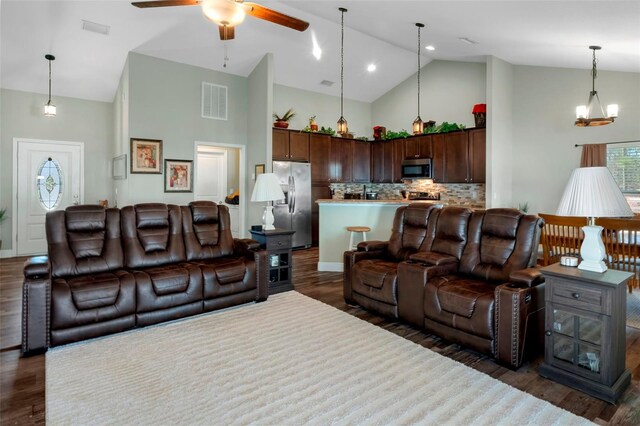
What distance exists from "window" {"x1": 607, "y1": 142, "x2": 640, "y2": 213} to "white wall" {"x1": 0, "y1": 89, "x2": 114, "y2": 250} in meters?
9.12

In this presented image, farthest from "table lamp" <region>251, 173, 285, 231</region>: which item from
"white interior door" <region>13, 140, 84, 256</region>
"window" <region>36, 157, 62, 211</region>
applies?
"window" <region>36, 157, 62, 211</region>

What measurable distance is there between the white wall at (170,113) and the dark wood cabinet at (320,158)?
5.33ft

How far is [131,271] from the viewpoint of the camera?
347 centimetres

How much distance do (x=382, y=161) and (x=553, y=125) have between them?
339 cm

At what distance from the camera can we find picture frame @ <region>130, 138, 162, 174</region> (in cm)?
604

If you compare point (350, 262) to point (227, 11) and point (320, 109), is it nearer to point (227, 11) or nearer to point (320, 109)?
point (227, 11)

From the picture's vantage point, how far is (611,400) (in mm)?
2162

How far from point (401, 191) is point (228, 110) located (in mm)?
4035

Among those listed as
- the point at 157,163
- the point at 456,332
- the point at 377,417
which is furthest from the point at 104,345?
the point at 157,163

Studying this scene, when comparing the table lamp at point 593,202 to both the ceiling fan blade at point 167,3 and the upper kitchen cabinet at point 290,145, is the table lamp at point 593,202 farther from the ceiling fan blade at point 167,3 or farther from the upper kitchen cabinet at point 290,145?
the upper kitchen cabinet at point 290,145

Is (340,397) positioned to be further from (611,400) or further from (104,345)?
(104,345)

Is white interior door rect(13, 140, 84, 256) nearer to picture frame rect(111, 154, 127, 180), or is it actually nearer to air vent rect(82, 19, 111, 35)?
picture frame rect(111, 154, 127, 180)

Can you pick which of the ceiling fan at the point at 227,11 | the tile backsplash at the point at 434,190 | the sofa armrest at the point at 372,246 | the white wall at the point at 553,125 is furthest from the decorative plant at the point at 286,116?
the white wall at the point at 553,125

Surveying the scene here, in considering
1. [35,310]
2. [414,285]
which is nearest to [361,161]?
[414,285]
